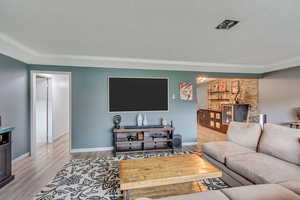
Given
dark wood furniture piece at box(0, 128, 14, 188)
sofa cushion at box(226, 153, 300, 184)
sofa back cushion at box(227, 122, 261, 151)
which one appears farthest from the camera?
sofa back cushion at box(227, 122, 261, 151)

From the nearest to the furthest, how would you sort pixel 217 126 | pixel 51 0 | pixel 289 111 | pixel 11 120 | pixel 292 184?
1. pixel 292 184
2. pixel 51 0
3. pixel 11 120
4. pixel 289 111
5. pixel 217 126

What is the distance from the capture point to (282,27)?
226 cm

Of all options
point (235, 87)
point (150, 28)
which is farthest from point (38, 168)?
point (235, 87)

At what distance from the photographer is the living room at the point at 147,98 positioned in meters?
1.85

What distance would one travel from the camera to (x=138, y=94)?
415 centimetres

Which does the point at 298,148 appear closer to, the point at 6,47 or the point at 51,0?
the point at 51,0

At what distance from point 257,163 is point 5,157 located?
3.73 m

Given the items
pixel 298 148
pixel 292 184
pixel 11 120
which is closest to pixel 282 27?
pixel 298 148

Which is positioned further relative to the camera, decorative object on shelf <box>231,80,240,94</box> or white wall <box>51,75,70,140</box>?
decorative object on shelf <box>231,80,240,94</box>

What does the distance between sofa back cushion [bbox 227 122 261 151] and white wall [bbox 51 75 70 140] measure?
205 inches

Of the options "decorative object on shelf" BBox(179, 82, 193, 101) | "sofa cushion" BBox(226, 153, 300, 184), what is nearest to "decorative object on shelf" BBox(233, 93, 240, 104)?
"decorative object on shelf" BBox(179, 82, 193, 101)

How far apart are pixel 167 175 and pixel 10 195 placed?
2.20 meters

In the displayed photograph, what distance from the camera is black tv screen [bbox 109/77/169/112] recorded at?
4055 mm

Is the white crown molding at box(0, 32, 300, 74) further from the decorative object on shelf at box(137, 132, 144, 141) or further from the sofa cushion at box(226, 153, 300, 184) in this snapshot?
the sofa cushion at box(226, 153, 300, 184)
